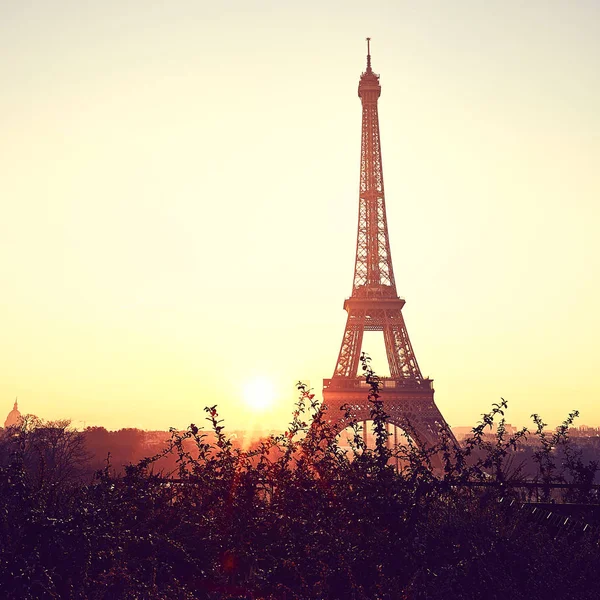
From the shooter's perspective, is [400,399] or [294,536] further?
[400,399]

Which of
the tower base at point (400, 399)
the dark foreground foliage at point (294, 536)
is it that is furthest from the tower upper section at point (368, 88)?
the dark foreground foliage at point (294, 536)

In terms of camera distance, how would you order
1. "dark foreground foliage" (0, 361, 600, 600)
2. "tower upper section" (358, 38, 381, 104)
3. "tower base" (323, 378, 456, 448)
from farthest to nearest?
1. "tower upper section" (358, 38, 381, 104)
2. "tower base" (323, 378, 456, 448)
3. "dark foreground foliage" (0, 361, 600, 600)

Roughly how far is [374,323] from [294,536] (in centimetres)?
5569

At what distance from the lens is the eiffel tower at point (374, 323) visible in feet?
203

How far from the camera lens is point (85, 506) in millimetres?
10000

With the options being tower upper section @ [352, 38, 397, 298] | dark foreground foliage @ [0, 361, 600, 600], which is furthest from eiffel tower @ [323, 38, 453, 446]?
dark foreground foliage @ [0, 361, 600, 600]

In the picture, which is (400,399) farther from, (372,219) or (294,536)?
(294,536)

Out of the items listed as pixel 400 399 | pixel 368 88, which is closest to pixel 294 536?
pixel 400 399

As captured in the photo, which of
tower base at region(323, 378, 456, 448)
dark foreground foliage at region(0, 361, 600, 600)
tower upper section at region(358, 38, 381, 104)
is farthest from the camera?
tower upper section at region(358, 38, 381, 104)

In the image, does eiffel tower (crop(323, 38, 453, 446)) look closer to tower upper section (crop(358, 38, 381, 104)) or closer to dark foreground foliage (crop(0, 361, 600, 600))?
tower upper section (crop(358, 38, 381, 104))

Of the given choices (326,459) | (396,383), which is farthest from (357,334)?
(326,459)

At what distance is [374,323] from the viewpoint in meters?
65.1

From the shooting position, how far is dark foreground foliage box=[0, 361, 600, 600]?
28.8 ft

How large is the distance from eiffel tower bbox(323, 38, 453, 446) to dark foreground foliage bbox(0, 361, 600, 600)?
48109 mm
